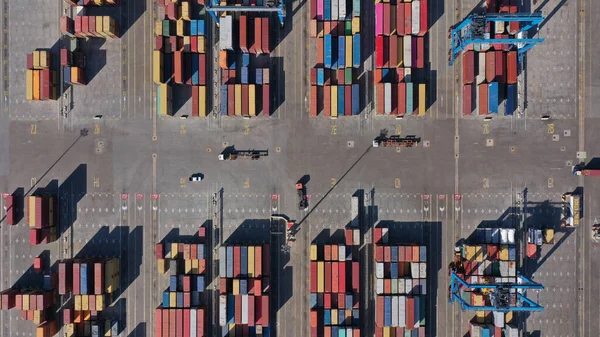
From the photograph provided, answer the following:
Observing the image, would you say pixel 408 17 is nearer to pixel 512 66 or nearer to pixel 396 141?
pixel 512 66

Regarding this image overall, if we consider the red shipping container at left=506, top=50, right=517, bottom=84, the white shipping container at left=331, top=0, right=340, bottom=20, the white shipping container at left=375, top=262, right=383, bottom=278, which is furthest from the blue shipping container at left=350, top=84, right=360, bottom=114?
the white shipping container at left=375, top=262, right=383, bottom=278

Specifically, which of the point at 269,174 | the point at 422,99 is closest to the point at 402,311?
the point at 269,174

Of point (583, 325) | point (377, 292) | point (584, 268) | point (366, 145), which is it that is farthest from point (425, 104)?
point (583, 325)

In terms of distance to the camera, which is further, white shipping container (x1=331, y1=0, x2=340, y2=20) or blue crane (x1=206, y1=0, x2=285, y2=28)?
white shipping container (x1=331, y1=0, x2=340, y2=20)

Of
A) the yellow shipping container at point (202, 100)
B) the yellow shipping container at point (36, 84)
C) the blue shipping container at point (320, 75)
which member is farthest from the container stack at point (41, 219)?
→ the blue shipping container at point (320, 75)

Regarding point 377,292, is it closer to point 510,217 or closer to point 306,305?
point 306,305

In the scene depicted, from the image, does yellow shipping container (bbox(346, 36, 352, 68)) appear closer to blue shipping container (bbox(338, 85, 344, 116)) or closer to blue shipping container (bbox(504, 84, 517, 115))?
blue shipping container (bbox(338, 85, 344, 116))
